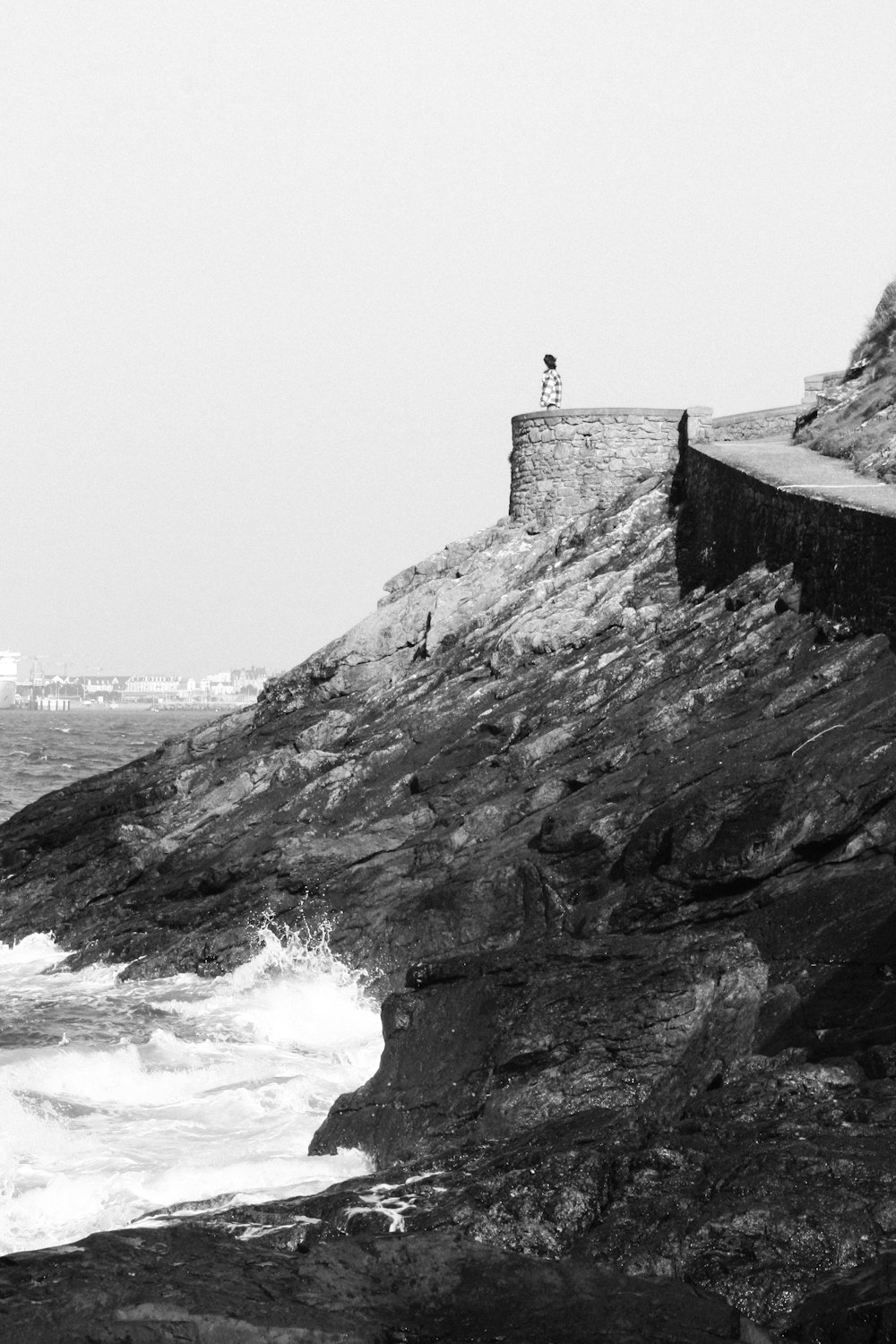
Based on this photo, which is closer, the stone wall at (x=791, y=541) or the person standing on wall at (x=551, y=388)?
the stone wall at (x=791, y=541)

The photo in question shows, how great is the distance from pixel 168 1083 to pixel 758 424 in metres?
18.9

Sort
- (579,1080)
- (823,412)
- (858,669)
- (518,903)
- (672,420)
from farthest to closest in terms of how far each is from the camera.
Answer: (672,420) < (823,412) < (858,669) < (518,903) < (579,1080)

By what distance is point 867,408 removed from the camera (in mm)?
23781

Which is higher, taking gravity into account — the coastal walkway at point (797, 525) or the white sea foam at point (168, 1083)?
the coastal walkway at point (797, 525)

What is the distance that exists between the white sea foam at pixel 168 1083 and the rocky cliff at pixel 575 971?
51cm

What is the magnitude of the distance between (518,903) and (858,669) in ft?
11.7

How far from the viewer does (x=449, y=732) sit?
65.7 ft

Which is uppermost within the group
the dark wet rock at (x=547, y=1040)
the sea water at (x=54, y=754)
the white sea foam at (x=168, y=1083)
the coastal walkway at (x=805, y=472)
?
the coastal walkway at (x=805, y=472)

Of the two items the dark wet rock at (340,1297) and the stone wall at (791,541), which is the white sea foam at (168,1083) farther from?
the stone wall at (791,541)

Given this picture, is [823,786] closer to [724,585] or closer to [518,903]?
[518,903]

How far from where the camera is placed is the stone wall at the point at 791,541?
14.2m

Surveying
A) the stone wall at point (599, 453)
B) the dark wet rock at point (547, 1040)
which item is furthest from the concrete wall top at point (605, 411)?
the dark wet rock at point (547, 1040)

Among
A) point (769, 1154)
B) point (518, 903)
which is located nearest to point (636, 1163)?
point (769, 1154)

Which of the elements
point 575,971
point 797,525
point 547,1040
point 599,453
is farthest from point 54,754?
point 547,1040
